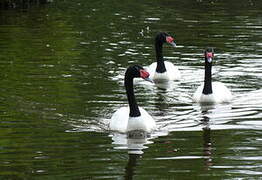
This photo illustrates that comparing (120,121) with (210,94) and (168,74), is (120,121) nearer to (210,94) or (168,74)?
(210,94)

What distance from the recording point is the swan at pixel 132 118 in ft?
54.7

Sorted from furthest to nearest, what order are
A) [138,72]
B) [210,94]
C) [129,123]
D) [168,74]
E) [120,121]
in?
[168,74] → [210,94] → [138,72] → [120,121] → [129,123]

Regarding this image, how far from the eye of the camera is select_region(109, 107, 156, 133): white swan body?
16.7 m

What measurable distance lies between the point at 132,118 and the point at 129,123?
0.38 feet

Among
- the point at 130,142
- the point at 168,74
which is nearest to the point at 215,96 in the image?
the point at 168,74

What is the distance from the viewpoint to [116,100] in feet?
65.6

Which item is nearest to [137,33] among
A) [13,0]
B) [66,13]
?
[66,13]

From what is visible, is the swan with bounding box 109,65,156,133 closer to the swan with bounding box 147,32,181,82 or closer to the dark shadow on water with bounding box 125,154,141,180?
the dark shadow on water with bounding box 125,154,141,180

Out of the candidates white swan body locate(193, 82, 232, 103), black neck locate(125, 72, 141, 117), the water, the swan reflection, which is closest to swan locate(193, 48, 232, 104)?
white swan body locate(193, 82, 232, 103)

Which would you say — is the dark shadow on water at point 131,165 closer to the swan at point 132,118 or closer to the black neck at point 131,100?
the swan at point 132,118

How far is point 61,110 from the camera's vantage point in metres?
18.6

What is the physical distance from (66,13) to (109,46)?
1253cm

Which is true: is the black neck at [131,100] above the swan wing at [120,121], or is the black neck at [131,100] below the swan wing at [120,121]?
above

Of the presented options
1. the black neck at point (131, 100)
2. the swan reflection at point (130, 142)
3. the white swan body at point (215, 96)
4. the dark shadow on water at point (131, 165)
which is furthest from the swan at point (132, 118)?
A: the white swan body at point (215, 96)
